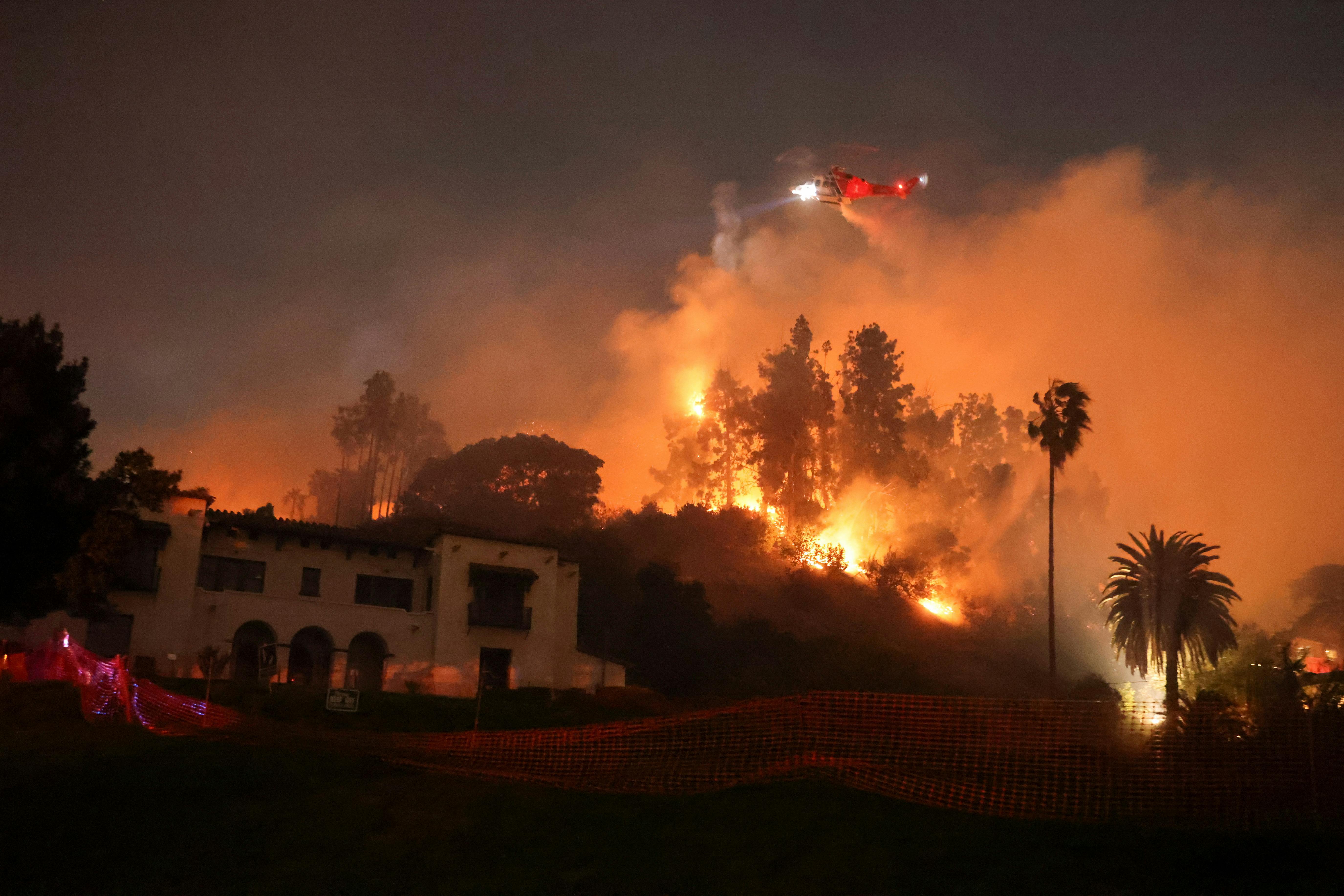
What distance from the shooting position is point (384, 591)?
4322 cm

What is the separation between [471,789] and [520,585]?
93.5ft

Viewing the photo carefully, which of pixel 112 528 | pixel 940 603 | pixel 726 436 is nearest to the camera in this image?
pixel 112 528

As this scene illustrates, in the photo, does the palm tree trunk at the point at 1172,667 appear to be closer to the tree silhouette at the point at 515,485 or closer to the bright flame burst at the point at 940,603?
the bright flame burst at the point at 940,603

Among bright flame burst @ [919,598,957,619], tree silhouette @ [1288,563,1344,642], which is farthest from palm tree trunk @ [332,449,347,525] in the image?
tree silhouette @ [1288,563,1344,642]

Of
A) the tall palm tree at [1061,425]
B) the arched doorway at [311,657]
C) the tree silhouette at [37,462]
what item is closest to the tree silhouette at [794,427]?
the tall palm tree at [1061,425]

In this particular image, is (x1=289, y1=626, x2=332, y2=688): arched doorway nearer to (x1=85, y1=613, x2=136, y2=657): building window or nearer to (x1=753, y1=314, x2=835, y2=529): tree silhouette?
(x1=85, y1=613, x2=136, y2=657): building window

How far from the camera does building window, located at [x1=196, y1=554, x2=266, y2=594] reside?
38.9 metres

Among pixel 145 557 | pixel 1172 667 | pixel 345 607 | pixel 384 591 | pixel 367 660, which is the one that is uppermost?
pixel 145 557

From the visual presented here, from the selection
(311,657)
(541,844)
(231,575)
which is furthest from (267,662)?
(541,844)

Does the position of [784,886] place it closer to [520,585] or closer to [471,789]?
[471,789]

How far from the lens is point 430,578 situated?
44.0 metres

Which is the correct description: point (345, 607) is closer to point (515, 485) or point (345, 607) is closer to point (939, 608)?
point (515, 485)

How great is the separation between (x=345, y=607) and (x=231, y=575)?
4610 millimetres

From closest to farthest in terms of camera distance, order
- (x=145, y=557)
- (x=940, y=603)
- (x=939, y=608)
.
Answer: (x=145, y=557) < (x=939, y=608) < (x=940, y=603)
